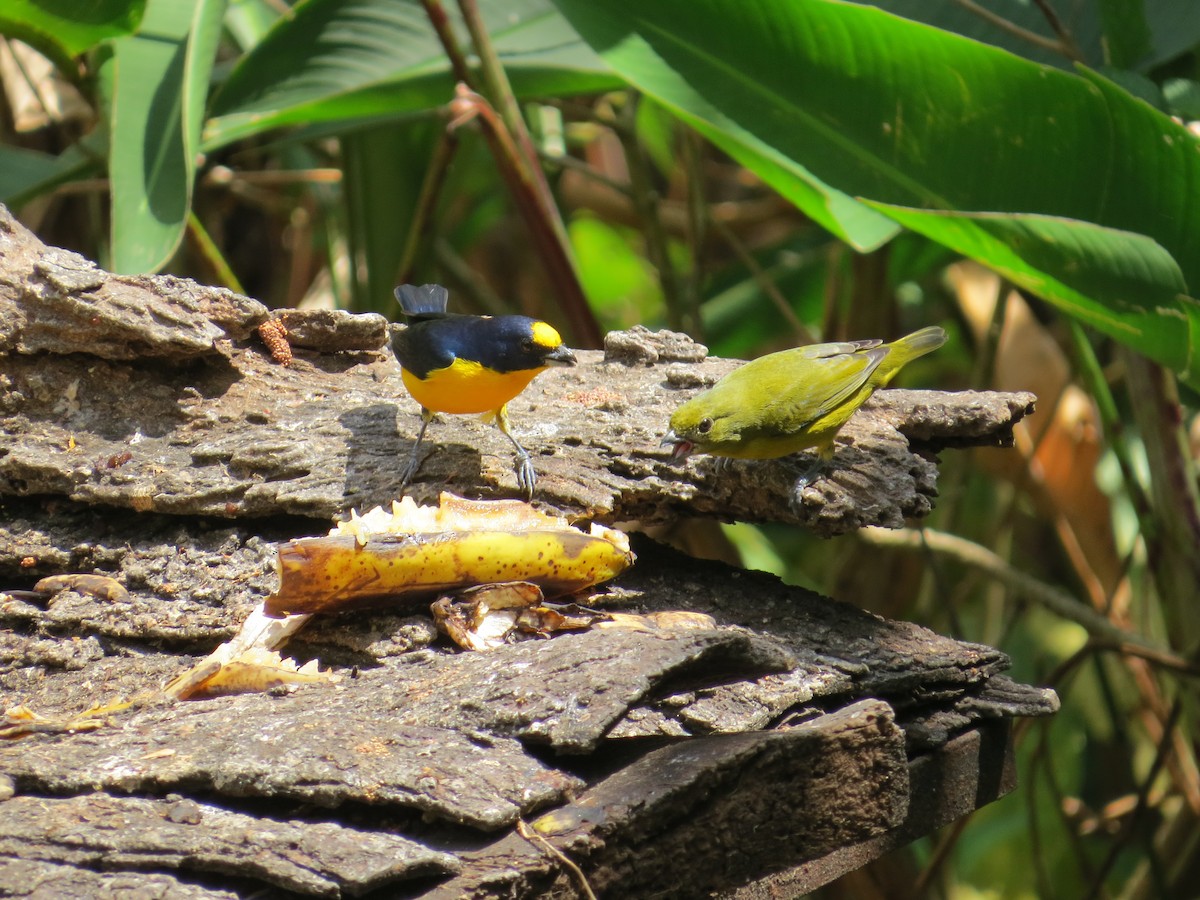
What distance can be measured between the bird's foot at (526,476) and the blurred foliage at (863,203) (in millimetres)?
924

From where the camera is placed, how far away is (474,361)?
2586 mm

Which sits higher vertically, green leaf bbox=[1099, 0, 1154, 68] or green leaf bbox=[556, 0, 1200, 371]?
green leaf bbox=[1099, 0, 1154, 68]

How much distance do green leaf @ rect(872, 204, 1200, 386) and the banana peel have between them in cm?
90

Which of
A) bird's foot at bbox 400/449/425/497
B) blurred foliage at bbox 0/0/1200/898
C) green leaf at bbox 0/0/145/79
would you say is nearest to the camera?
bird's foot at bbox 400/449/425/497

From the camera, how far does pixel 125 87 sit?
3154 mm

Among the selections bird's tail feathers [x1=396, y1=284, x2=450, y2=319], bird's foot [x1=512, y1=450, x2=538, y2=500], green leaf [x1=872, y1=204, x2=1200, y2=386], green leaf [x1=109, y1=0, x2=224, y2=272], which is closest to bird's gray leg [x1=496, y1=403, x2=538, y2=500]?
bird's foot [x1=512, y1=450, x2=538, y2=500]

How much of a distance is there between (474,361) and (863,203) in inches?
36.5

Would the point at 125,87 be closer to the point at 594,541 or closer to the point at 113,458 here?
the point at 113,458

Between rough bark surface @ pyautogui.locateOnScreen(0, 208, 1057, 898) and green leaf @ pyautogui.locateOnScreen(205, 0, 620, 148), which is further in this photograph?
green leaf @ pyautogui.locateOnScreen(205, 0, 620, 148)

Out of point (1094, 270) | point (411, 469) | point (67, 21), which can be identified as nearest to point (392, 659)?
point (411, 469)

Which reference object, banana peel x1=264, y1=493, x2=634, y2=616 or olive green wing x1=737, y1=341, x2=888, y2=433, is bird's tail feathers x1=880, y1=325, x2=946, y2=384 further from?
banana peel x1=264, y1=493, x2=634, y2=616

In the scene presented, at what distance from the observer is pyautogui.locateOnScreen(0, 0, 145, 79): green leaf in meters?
2.83

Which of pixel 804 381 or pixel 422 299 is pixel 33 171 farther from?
pixel 804 381

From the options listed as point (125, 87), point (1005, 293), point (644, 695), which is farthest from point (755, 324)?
point (644, 695)
